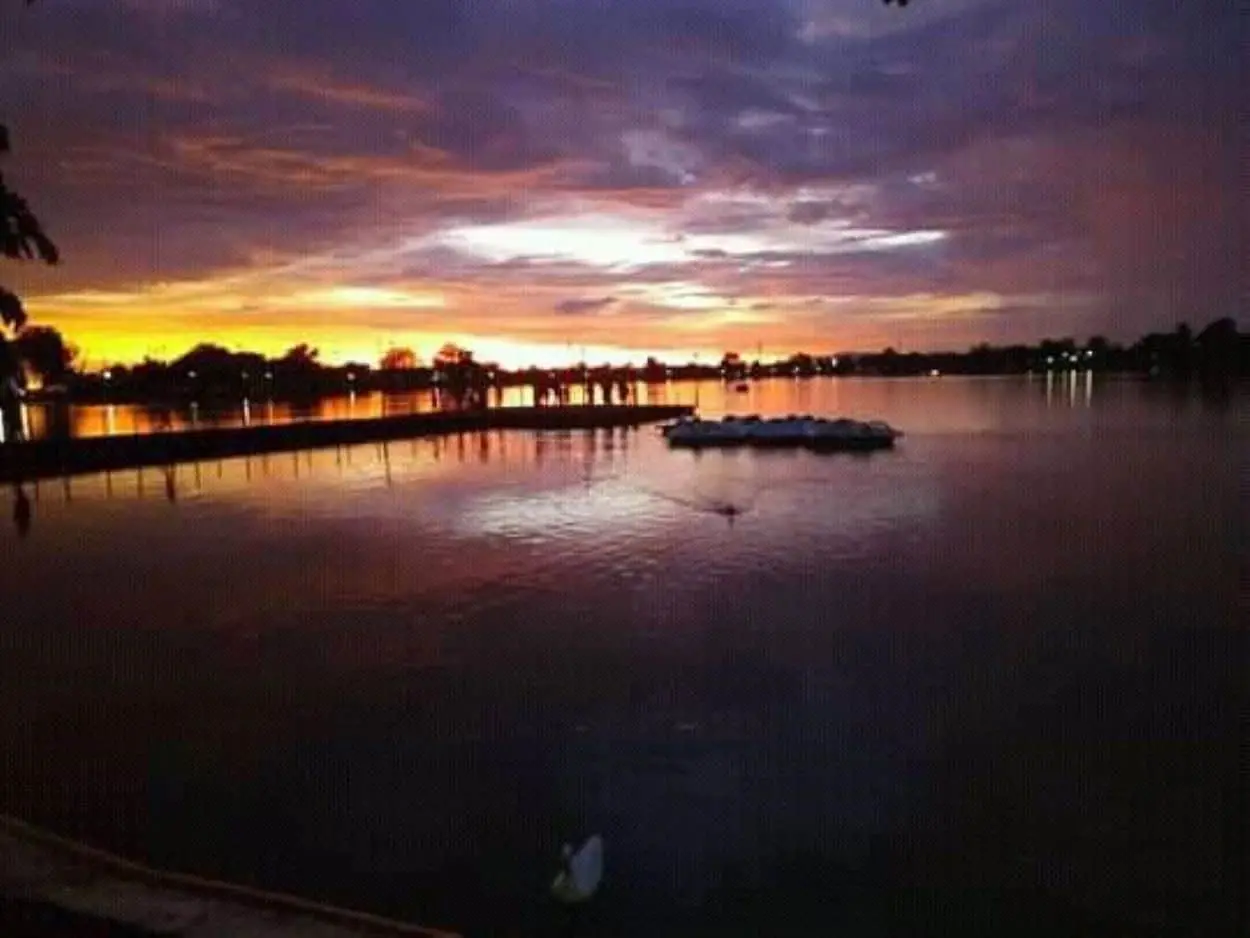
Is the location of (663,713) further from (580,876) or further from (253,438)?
(253,438)

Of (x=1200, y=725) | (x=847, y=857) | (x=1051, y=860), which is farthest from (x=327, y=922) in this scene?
(x=1200, y=725)

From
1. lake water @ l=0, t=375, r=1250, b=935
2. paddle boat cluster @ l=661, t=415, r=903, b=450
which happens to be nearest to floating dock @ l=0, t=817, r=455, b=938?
lake water @ l=0, t=375, r=1250, b=935

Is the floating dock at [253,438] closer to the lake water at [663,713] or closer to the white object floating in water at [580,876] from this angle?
the lake water at [663,713]

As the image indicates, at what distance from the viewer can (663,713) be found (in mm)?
12953

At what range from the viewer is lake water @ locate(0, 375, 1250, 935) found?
29.7 feet

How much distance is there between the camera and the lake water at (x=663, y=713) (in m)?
9.05

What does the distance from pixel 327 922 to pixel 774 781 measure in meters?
6.11

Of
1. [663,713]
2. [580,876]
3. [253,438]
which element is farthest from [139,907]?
[253,438]

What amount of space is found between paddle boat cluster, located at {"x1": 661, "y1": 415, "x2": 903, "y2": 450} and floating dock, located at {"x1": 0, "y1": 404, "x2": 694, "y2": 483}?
1682cm

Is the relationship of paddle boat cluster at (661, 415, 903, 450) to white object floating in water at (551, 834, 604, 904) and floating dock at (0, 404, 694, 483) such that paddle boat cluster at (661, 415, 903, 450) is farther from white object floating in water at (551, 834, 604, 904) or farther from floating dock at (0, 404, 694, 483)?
white object floating in water at (551, 834, 604, 904)

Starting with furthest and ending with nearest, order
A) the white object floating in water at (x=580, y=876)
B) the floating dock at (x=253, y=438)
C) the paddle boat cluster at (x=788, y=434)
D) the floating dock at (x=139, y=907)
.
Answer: the paddle boat cluster at (x=788, y=434) → the floating dock at (x=253, y=438) → the white object floating in water at (x=580, y=876) → the floating dock at (x=139, y=907)

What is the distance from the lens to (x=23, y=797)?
10.6 metres

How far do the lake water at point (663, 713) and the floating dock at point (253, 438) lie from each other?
14945mm

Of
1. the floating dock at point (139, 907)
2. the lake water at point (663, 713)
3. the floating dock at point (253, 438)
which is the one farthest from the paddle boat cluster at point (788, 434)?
the floating dock at point (139, 907)
